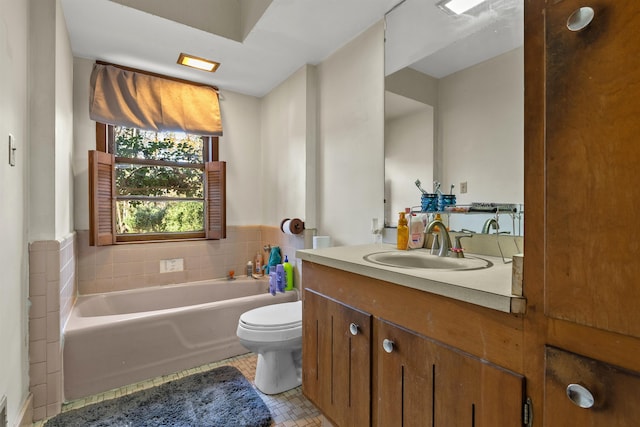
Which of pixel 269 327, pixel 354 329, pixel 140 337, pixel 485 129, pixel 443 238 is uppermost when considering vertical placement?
pixel 485 129

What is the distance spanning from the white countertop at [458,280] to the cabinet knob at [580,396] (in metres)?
0.16

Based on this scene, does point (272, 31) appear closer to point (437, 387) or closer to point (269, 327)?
point (269, 327)

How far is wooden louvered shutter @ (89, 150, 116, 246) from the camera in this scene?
7.59 feet

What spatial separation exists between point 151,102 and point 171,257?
1.37 m

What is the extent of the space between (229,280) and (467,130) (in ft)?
7.86

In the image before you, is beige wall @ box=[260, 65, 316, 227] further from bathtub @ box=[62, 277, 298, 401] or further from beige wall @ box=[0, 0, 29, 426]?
beige wall @ box=[0, 0, 29, 426]

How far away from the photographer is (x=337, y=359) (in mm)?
1285

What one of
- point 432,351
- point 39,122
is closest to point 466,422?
point 432,351

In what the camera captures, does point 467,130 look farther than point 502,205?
Yes

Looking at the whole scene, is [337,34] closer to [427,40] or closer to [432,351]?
[427,40]

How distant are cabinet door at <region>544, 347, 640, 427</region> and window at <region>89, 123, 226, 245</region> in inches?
105

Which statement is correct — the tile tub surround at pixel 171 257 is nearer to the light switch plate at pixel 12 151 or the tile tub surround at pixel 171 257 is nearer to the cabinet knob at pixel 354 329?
the light switch plate at pixel 12 151

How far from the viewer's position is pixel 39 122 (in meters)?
1.64

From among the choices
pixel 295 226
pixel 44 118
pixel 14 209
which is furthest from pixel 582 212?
pixel 44 118
